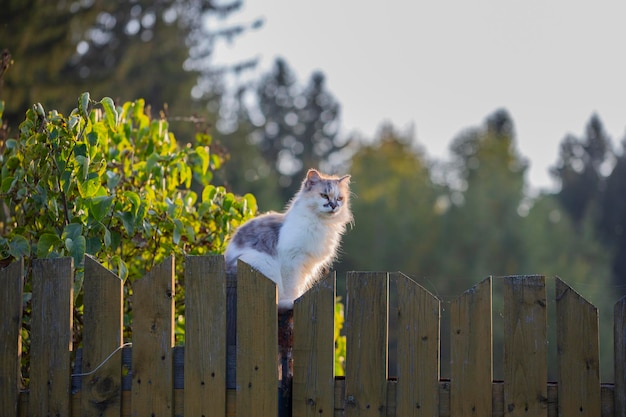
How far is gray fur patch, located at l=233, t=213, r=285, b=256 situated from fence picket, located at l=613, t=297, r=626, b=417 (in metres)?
2.13

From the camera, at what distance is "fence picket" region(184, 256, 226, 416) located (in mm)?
3502

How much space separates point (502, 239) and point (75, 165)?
33.7 m

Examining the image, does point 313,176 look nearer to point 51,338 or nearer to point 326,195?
point 326,195

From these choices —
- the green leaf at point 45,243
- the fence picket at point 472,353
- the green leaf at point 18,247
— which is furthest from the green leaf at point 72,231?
the fence picket at point 472,353

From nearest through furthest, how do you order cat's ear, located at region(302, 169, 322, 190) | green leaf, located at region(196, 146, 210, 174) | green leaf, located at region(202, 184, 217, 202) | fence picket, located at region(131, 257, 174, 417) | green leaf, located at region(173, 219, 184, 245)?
fence picket, located at region(131, 257, 174, 417), green leaf, located at region(173, 219, 184, 245), green leaf, located at region(202, 184, 217, 202), green leaf, located at region(196, 146, 210, 174), cat's ear, located at region(302, 169, 322, 190)

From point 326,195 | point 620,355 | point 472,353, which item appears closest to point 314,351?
point 472,353

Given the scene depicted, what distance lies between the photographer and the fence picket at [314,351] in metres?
3.45

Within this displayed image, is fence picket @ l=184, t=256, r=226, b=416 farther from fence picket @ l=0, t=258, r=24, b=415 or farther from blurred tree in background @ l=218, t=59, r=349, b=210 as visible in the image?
blurred tree in background @ l=218, t=59, r=349, b=210

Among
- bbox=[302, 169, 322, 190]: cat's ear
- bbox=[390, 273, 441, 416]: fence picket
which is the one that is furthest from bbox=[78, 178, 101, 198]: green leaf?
bbox=[302, 169, 322, 190]: cat's ear

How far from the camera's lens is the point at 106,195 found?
13.6 ft

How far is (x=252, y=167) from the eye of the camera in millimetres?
32625

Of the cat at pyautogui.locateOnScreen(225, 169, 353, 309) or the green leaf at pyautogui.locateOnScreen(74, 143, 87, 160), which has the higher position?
the green leaf at pyautogui.locateOnScreen(74, 143, 87, 160)

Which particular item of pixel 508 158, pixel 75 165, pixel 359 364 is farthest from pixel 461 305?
pixel 508 158

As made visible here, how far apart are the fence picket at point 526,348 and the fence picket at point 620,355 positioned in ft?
0.86
